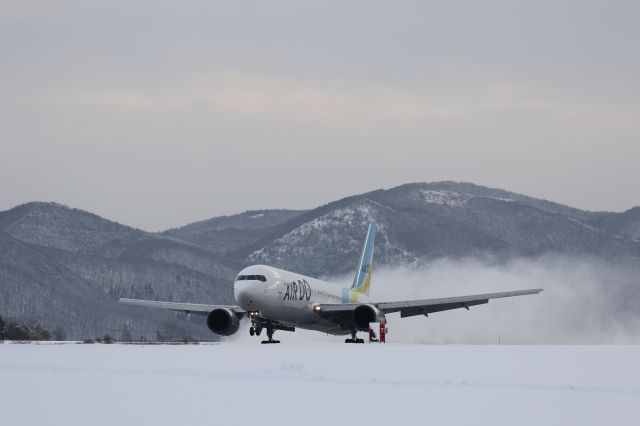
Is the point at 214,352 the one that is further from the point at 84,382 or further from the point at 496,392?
the point at 496,392

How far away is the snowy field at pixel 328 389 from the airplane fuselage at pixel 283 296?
74.7 ft

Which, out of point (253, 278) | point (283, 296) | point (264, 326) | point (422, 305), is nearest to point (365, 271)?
point (422, 305)

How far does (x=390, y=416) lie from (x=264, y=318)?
152 feet

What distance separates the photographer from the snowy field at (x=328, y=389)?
94.3 feet

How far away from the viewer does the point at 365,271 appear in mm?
105312

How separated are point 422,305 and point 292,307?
12.2m

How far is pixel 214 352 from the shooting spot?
53.8 metres

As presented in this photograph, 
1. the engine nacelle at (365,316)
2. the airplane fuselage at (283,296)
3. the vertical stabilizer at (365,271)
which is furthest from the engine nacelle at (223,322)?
the vertical stabilizer at (365,271)

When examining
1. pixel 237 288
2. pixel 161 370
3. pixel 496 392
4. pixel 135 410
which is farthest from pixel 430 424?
pixel 237 288

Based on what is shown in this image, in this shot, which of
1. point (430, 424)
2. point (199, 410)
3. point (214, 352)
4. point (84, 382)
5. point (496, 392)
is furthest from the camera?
point (214, 352)

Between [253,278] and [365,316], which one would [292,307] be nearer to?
[253,278]

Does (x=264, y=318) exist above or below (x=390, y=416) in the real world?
above

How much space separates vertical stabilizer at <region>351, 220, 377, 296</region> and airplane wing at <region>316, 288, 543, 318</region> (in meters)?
17.6

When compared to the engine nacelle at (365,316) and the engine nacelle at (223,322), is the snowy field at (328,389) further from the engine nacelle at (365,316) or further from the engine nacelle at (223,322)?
the engine nacelle at (365,316)
